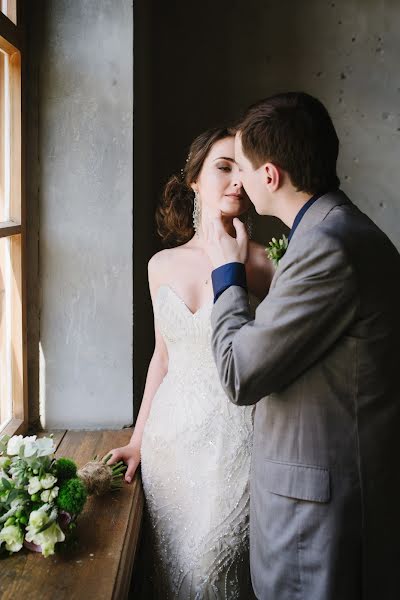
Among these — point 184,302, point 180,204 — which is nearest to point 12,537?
point 184,302

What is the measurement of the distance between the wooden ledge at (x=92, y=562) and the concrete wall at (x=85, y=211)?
1.23 ft

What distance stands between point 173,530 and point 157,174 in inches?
69.1

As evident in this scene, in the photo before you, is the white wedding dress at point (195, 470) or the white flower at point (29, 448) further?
the white wedding dress at point (195, 470)

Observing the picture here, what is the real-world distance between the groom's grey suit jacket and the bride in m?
0.41

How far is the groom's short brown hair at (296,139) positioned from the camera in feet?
5.05

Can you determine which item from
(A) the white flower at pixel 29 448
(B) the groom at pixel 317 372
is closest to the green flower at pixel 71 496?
(A) the white flower at pixel 29 448

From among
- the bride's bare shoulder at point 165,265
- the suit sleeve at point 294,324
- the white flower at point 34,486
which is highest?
the bride's bare shoulder at point 165,265

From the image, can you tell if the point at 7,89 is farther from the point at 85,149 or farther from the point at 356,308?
the point at 356,308

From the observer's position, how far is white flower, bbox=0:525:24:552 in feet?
4.92

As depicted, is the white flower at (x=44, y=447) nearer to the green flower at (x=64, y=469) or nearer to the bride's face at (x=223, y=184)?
the green flower at (x=64, y=469)

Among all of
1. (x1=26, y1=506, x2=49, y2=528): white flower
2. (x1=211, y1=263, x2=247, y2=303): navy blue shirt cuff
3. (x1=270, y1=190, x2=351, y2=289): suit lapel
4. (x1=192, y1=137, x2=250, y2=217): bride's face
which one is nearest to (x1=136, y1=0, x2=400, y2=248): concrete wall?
(x1=192, y1=137, x2=250, y2=217): bride's face

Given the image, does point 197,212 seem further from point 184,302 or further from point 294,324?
point 294,324

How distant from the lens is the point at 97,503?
1.96 m

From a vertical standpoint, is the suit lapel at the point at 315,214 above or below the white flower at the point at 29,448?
above
